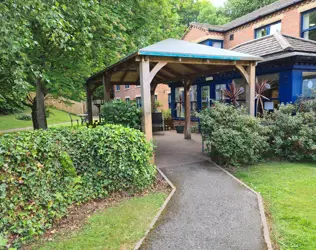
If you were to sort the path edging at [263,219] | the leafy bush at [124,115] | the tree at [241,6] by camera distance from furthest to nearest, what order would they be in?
the tree at [241,6], the leafy bush at [124,115], the path edging at [263,219]

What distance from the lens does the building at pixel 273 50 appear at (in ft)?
24.6

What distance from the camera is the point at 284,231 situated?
3070 millimetres

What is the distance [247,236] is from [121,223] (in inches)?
70.3

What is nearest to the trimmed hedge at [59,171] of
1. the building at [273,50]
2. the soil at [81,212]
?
the soil at [81,212]

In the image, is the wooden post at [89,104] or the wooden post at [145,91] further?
the wooden post at [89,104]

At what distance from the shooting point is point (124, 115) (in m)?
5.82

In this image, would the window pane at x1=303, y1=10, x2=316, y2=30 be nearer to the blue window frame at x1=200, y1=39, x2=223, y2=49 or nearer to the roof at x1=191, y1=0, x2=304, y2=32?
the roof at x1=191, y1=0, x2=304, y2=32

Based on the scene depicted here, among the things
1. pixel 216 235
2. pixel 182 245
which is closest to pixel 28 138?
pixel 182 245

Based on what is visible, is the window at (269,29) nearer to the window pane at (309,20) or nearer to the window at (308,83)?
the window pane at (309,20)

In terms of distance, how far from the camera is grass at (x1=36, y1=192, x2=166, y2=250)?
2908 millimetres

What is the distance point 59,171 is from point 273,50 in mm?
7896

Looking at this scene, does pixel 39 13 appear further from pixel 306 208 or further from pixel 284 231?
pixel 306 208

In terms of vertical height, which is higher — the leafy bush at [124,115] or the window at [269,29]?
the window at [269,29]

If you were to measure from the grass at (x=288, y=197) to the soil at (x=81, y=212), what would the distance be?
1881 millimetres
